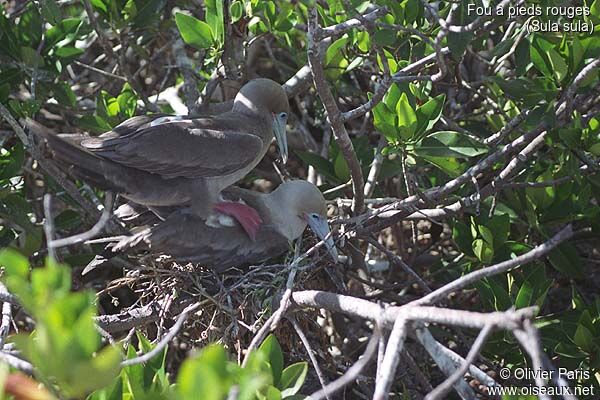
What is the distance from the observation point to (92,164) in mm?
3812

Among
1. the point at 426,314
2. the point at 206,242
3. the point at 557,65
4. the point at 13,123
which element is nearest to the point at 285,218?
the point at 206,242

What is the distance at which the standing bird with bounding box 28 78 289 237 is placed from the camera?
3855 mm

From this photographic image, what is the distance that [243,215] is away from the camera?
434 centimetres

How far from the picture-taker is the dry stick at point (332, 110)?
324 cm

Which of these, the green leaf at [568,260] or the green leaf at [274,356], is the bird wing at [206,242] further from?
the green leaf at [568,260]

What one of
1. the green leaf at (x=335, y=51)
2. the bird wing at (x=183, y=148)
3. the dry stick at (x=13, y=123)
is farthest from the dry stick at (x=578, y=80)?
the dry stick at (x=13, y=123)

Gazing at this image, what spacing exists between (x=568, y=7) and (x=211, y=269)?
2.04m

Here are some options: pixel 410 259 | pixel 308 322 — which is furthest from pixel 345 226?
pixel 410 259

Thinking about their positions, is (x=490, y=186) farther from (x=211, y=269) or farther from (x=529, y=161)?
(x=211, y=269)

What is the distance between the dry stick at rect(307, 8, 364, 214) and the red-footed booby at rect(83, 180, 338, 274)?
28 centimetres

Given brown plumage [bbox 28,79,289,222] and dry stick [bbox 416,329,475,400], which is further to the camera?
brown plumage [bbox 28,79,289,222]

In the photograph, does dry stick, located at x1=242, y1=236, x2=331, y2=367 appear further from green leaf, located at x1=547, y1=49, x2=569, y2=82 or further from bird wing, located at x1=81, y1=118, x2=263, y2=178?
green leaf, located at x1=547, y1=49, x2=569, y2=82

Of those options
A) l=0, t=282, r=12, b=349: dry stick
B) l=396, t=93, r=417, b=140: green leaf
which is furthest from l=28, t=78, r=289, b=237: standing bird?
l=396, t=93, r=417, b=140: green leaf

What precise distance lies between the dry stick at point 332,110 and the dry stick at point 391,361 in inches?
49.5
